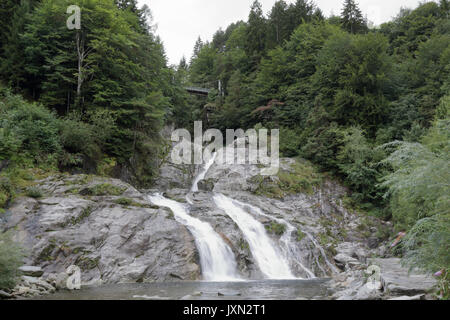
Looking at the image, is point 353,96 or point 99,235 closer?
point 99,235

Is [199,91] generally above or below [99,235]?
above

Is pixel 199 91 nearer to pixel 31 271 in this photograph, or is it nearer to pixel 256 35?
pixel 256 35

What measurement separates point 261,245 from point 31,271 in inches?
382

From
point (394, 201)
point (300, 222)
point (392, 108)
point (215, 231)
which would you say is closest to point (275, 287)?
point (215, 231)

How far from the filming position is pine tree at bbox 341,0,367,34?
4053 centimetres

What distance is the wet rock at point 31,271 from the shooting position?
9.12 meters

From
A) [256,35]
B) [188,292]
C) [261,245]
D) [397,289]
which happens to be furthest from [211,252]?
[256,35]

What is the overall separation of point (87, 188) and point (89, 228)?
2.66 m

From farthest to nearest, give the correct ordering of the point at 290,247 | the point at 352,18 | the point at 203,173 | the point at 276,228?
the point at 352,18 → the point at 203,173 → the point at 276,228 → the point at 290,247

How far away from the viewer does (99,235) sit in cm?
1191

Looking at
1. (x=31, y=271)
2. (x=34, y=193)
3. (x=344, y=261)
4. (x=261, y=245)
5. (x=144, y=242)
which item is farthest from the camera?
(x=344, y=261)

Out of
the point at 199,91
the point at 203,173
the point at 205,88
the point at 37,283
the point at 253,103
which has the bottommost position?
the point at 37,283

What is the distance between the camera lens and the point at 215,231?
14.7 meters
